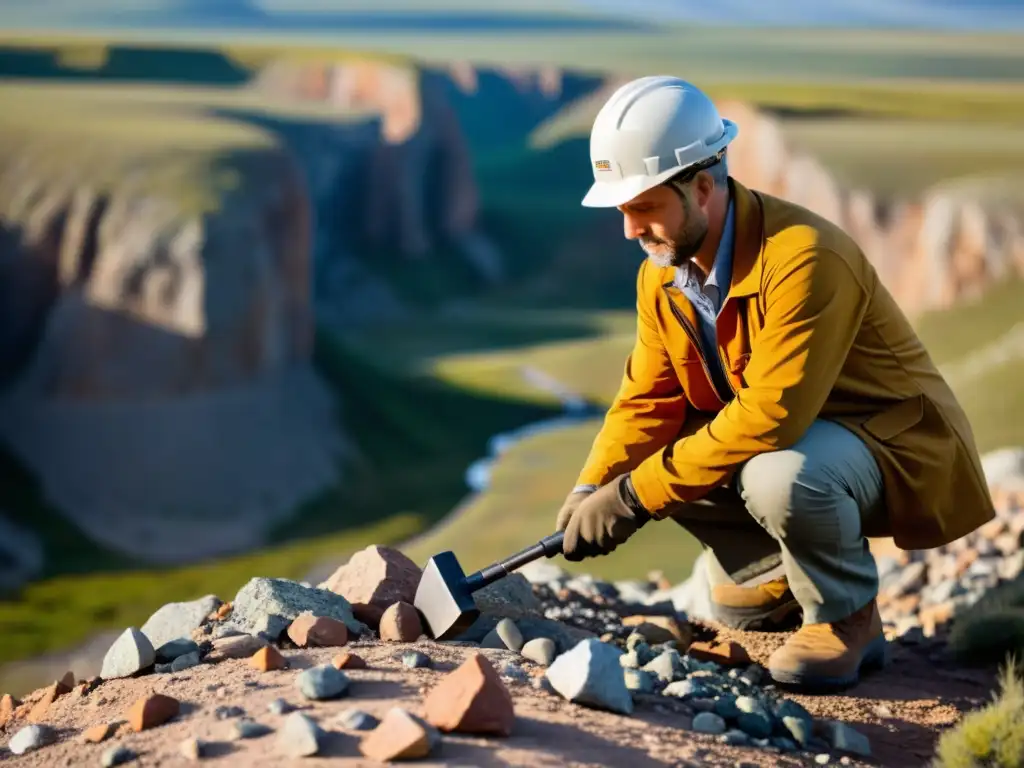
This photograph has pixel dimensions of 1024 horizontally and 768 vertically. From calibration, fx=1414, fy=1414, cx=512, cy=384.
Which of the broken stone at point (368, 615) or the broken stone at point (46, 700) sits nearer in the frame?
the broken stone at point (46, 700)

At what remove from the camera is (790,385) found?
5227 mm

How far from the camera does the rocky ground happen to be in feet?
14.6

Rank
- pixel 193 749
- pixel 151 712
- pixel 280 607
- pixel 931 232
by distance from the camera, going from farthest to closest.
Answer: pixel 931 232, pixel 280 607, pixel 151 712, pixel 193 749

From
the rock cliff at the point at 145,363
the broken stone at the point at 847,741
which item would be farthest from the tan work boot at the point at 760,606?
the rock cliff at the point at 145,363

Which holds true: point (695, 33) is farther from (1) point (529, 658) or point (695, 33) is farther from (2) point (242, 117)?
(1) point (529, 658)

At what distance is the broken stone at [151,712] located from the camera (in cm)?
474

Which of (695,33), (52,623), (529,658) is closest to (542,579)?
(529,658)

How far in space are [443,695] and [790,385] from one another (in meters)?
1.74

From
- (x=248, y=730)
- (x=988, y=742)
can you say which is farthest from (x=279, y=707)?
(x=988, y=742)

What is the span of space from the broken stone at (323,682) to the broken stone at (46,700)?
4.56ft

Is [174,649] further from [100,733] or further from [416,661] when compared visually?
[416,661]

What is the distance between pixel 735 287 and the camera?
213 inches

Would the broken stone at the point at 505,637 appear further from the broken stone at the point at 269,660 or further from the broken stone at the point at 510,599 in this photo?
the broken stone at the point at 269,660

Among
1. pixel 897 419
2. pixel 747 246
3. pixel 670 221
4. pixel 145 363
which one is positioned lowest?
pixel 145 363
